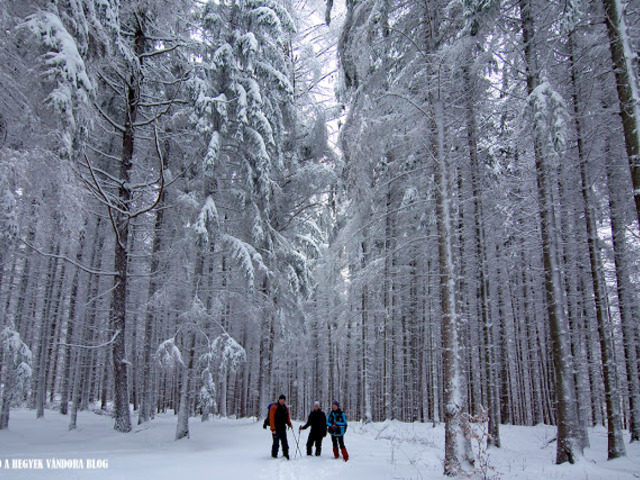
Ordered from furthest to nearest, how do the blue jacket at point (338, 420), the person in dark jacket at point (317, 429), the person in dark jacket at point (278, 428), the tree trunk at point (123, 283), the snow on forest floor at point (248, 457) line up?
the tree trunk at point (123, 283) < the person in dark jacket at point (317, 429) < the blue jacket at point (338, 420) < the person in dark jacket at point (278, 428) < the snow on forest floor at point (248, 457)

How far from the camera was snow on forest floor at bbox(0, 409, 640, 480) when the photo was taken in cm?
697

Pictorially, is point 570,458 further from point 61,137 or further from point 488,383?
point 61,137

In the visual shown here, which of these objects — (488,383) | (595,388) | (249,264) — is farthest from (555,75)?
(595,388)

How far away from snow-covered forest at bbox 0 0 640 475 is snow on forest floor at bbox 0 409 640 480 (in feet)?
2.61

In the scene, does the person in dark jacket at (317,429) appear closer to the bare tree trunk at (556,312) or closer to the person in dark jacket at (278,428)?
the person in dark jacket at (278,428)

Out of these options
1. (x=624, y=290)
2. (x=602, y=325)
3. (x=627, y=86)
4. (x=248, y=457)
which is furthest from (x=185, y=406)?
(x=624, y=290)

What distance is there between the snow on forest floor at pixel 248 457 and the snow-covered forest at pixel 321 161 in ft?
2.61

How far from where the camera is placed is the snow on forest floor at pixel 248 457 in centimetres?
697

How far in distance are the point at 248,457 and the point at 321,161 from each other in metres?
13.5

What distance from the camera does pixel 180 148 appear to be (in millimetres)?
14227

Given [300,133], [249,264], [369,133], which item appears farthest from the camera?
[300,133]

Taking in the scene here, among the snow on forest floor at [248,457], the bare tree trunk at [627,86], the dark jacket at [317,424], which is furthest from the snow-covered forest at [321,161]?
the dark jacket at [317,424]

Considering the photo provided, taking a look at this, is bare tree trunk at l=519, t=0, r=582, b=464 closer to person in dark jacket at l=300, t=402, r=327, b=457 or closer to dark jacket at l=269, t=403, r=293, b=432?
person in dark jacket at l=300, t=402, r=327, b=457

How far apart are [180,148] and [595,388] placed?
73.3 ft
